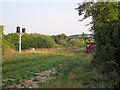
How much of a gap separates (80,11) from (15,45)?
17489 millimetres

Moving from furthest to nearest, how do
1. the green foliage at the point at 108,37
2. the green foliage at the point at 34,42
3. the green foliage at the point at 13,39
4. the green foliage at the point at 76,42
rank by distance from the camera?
the green foliage at the point at 76,42 < the green foliage at the point at 34,42 < the green foliage at the point at 13,39 < the green foliage at the point at 108,37

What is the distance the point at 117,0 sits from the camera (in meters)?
8.03

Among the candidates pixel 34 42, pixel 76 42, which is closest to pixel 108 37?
pixel 34 42

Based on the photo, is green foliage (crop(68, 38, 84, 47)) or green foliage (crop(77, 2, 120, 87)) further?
green foliage (crop(68, 38, 84, 47))


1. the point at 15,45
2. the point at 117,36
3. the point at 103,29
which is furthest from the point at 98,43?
the point at 15,45

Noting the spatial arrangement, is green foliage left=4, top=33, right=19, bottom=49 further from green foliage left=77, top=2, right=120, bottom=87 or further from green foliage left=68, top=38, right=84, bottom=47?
green foliage left=77, top=2, right=120, bottom=87

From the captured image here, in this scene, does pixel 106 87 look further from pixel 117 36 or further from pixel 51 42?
pixel 51 42

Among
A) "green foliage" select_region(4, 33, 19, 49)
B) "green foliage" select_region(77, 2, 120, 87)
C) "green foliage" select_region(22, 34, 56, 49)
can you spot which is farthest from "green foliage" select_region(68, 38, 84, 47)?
"green foliage" select_region(77, 2, 120, 87)

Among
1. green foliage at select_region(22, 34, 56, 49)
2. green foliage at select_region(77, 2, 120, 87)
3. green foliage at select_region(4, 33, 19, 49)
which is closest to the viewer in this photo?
green foliage at select_region(77, 2, 120, 87)

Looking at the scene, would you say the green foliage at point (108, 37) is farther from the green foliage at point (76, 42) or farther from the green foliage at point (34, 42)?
the green foliage at point (76, 42)

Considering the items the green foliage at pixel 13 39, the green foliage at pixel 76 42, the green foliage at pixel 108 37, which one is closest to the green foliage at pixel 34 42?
the green foliage at pixel 13 39

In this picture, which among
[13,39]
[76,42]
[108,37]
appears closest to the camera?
[108,37]

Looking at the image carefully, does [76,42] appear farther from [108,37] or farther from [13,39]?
[108,37]

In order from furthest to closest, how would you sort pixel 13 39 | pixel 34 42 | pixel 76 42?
pixel 76 42 → pixel 34 42 → pixel 13 39
